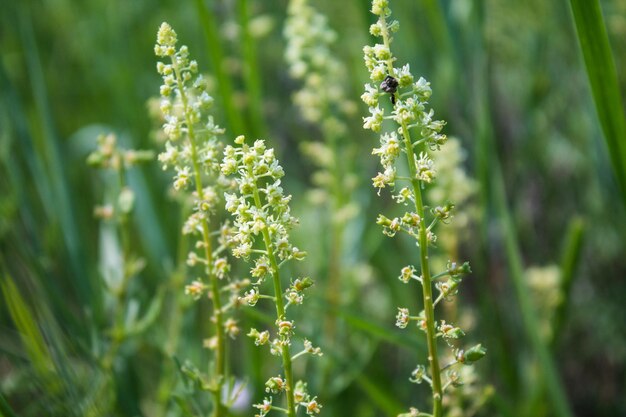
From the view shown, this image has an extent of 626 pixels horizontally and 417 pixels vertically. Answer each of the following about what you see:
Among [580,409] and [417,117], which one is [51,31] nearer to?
[580,409]

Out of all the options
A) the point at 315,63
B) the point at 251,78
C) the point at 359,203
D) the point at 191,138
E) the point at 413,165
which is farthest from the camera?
the point at 359,203

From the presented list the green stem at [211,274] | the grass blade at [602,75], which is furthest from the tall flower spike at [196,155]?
the grass blade at [602,75]

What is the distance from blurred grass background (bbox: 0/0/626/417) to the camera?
4.68 feet

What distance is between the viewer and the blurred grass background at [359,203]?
143cm

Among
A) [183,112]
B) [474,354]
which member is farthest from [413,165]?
[183,112]

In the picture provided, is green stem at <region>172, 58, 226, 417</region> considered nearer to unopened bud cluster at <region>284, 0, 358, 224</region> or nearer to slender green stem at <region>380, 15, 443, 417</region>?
slender green stem at <region>380, 15, 443, 417</region>

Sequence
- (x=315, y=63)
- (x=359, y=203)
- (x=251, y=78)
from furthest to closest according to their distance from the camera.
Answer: (x=359, y=203)
(x=315, y=63)
(x=251, y=78)

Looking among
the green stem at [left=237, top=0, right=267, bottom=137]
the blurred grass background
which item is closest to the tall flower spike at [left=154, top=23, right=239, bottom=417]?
the blurred grass background

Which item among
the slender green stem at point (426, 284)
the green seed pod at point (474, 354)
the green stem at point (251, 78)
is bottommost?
the green seed pod at point (474, 354)

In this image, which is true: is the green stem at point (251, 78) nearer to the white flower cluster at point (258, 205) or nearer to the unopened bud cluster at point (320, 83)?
the unopened bud cluster at point (320, 83)

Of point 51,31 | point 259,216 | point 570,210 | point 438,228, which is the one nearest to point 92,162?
point 259,216

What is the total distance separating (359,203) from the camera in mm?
2422

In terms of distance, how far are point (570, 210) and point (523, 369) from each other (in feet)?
2.37

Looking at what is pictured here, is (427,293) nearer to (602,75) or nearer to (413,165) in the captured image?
(413,165)
